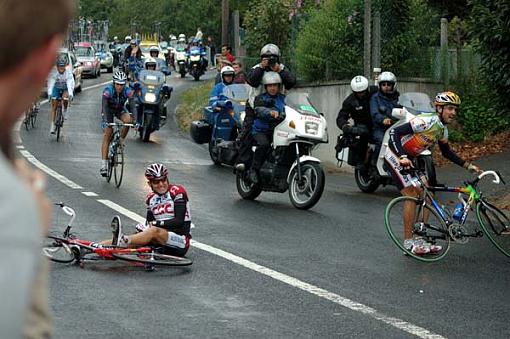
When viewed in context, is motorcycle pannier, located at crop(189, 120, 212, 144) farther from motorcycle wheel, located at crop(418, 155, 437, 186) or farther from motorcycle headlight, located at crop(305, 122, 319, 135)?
motorcycle wheel, located at crop(418, 155, 437, 186)

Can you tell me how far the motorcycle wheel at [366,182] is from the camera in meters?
16.7

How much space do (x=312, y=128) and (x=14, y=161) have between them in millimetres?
12830

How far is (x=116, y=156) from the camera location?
55.2 feet

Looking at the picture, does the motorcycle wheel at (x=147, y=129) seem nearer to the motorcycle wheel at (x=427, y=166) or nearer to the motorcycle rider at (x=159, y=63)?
the motorcycle rider at (x=159, y=63)

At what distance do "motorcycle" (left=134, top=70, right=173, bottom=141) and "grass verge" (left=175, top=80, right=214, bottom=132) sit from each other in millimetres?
2829

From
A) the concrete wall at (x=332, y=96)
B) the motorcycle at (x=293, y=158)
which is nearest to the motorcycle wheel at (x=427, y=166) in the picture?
the motorcycle at (x=293, y=158)

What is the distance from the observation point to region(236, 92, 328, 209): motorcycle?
47.9ft

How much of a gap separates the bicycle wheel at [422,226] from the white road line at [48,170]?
19.0ft

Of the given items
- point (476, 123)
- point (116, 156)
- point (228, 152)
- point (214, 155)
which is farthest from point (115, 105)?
point (476, 123)

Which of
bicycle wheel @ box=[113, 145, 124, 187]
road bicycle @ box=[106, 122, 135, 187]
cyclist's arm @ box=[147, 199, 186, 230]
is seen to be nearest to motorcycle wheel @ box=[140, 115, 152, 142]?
road bicycle @ box=[106, 122, 135, 187]

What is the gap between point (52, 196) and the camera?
15133 mm

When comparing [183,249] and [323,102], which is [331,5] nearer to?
[323,102]

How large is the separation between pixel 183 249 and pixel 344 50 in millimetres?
14051

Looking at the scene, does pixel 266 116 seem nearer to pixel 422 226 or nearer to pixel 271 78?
pixel 271 78
